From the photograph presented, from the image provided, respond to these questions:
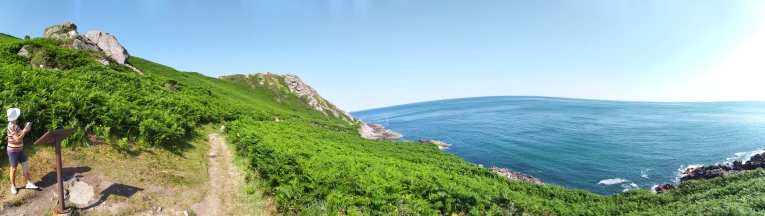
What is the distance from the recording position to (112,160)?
12234 millimetres

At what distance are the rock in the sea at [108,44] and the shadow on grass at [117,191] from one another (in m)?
48.1

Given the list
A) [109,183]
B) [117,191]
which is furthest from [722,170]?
[109,183]

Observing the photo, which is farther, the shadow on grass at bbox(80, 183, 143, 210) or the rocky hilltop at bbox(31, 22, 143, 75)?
the rocky hilltop at bbox(31, 22, 143, 75)

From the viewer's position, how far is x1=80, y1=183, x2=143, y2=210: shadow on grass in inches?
380

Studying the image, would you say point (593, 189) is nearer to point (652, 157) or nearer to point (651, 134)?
point (652, 157)

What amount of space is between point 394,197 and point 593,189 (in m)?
43.9

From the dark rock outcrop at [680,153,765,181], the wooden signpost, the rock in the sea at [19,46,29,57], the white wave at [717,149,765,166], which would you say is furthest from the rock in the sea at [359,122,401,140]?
the wooden signpost

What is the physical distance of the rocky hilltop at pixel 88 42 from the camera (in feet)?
124

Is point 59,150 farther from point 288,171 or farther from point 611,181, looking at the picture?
point 611,181

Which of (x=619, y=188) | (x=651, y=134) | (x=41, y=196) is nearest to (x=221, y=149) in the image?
(x=41, y=196)

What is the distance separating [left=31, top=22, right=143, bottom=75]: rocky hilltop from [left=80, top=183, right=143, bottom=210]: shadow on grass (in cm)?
3015

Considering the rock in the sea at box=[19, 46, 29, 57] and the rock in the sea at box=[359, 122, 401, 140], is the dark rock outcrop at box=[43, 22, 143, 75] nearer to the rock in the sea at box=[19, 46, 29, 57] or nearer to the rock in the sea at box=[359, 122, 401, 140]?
the rock in the sea at box=[19, 46, 29, 57]

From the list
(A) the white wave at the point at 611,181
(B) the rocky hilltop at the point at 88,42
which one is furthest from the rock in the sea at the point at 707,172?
(B) the rocky hilltop at the point at 88,42

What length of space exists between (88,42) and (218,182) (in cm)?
4539
